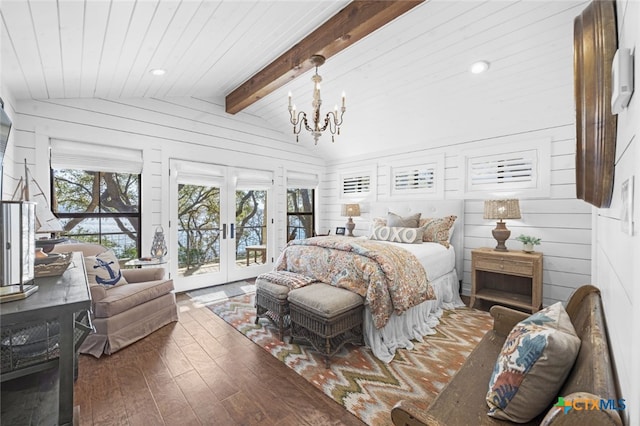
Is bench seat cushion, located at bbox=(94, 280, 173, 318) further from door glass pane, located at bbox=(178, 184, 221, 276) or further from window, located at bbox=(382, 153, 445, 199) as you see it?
window, located at bbox=(382, 153, 445, 199)

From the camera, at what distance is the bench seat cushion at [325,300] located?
2.28 m

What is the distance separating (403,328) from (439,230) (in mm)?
1657

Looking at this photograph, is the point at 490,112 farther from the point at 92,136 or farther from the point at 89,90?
the point at 92,136

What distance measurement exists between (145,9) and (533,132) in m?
4.12

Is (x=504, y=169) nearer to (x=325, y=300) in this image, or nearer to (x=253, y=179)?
(x=325, y=300)

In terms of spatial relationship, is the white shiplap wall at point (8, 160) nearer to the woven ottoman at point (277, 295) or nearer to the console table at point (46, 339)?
the console table at point (46, 339)

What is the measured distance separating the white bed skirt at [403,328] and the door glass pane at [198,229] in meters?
2.95

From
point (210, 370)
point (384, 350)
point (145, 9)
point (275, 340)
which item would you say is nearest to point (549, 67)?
point (384, 350)

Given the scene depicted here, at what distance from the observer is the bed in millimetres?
2480

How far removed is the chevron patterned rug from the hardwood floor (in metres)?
0.10

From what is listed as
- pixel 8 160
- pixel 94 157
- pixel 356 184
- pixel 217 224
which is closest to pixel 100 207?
pixel 94 157

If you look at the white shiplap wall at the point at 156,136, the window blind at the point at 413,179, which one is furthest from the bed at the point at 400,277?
the white shiplap wall at the point at 156,136

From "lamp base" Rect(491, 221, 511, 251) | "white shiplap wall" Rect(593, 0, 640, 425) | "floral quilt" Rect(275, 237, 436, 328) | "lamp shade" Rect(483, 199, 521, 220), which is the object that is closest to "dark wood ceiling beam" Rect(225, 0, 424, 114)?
"white shiplap wall" Rect(593, 0, 640, 425)

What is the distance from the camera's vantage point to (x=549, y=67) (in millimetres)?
2691
